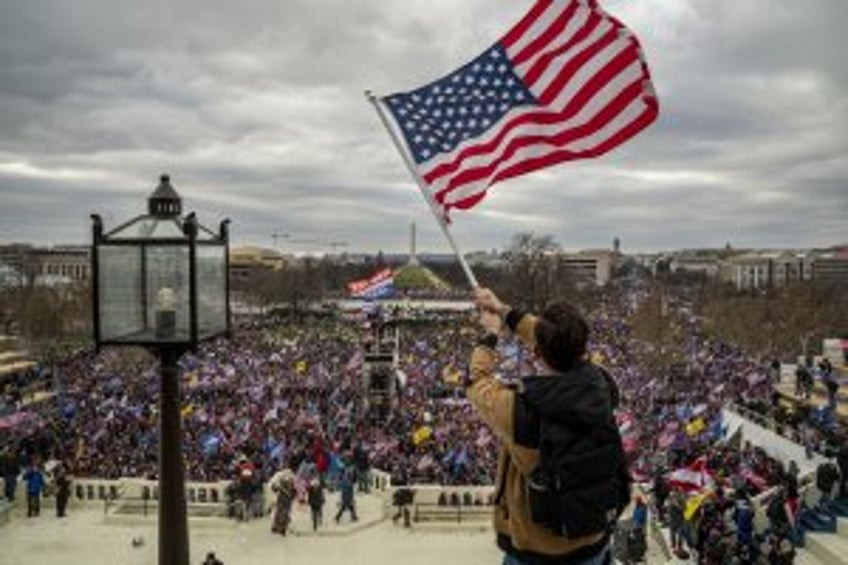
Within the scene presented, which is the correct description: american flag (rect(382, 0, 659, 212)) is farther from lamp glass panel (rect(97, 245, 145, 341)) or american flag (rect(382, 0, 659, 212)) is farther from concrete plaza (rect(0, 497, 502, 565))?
concrete plaza (rect(0, 497, 502, 565))

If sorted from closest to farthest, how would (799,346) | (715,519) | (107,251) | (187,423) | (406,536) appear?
(107,251), (715,519), (406,536), (187,423), (799,346)

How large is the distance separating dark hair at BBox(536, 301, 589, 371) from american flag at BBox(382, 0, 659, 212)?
353 centimetres

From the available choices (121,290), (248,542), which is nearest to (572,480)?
(121,290)

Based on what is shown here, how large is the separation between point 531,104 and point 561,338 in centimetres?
432

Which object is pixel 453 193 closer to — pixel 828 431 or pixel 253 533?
pixel 253 533

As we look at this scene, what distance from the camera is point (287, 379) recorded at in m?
39.9

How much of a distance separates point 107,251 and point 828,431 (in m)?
22.4

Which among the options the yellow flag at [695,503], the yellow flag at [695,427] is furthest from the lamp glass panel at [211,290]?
the yellow flag at [695,427]

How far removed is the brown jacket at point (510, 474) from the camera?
352cm

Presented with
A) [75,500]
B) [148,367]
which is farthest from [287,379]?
[75,500]

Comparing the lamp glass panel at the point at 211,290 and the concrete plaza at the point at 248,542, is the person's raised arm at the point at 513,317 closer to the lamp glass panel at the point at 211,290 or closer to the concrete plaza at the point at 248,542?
the lamp glass panel at the point at 211,290

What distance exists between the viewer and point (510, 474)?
3758 mm

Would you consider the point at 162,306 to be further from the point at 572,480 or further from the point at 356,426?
the point at 356,426

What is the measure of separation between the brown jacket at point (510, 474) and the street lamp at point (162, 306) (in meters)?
2.94
